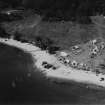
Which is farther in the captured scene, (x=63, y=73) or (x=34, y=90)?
(x=63, y=73)

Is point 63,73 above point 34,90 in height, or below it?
above

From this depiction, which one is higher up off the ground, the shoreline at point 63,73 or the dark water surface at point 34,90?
the shoreline at point 63,73

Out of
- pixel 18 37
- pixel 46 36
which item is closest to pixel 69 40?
pixel 46 36

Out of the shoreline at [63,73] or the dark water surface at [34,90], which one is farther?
the shoreline at [63,73]

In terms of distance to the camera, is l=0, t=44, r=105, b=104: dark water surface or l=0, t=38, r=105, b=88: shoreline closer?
l=0, t=44, r=105, b=104: dark water surface

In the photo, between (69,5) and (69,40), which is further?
(69,5)

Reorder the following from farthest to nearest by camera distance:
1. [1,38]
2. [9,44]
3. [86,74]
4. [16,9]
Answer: [16,9] < [1,38] < [9,44] < [86,74]

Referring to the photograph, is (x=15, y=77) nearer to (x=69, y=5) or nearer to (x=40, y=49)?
(x=40, y=49)

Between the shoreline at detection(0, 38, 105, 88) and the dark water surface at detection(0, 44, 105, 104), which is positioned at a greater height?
the shoreline at detection(0, 38, 105, 88)
